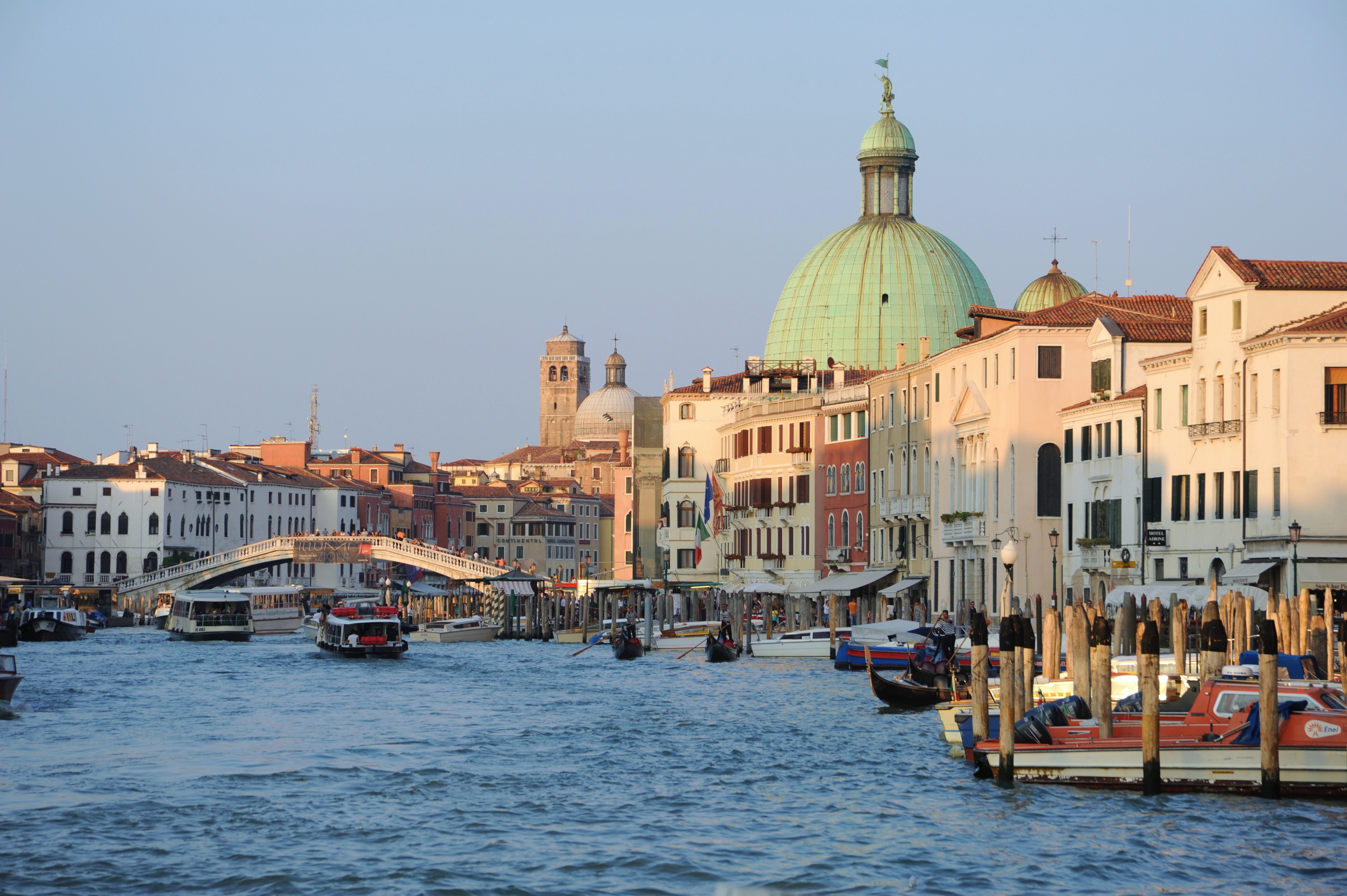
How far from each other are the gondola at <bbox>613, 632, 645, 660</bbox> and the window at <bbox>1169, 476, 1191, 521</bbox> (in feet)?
50.4

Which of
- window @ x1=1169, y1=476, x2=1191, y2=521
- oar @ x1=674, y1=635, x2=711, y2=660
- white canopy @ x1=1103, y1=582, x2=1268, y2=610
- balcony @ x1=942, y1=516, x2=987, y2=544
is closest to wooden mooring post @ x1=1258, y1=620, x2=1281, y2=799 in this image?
white canopy @ x1=1103, y1=582, x2=1268, y2=610

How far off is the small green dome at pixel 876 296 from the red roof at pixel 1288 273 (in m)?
31.6

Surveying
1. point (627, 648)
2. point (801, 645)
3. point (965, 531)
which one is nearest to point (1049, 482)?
point (965, 531)

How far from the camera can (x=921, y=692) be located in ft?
94.7

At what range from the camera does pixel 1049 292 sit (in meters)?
55.0

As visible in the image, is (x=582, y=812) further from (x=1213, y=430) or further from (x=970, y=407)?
(x=970, y=407)

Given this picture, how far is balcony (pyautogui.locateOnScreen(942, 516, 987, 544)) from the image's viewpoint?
4269 cm

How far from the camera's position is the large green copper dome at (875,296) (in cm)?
6606

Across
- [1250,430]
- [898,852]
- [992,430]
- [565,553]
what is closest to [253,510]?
[565,553]

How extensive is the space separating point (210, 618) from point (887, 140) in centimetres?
2841

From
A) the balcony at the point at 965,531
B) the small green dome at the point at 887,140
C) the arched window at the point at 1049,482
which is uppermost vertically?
the small green dome at the point at 887,140

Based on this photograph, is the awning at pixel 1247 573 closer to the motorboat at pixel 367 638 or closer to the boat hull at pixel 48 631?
the motorboat at pixel 367 638

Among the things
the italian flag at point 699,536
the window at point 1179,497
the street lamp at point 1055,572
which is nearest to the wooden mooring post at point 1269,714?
the window at point 1179,497

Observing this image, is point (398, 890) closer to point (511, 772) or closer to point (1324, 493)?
point (511, 772)
